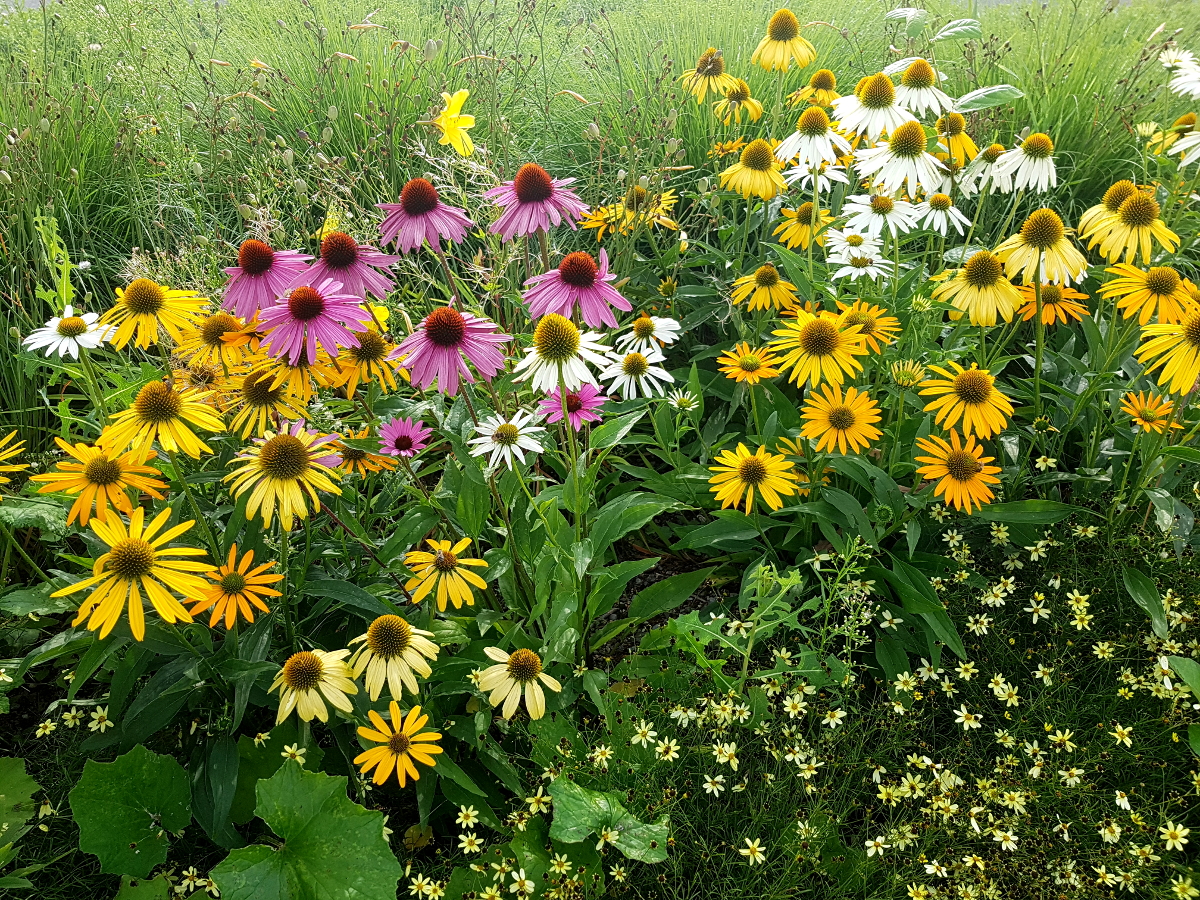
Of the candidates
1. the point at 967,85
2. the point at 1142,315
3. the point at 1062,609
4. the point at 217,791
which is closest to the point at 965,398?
the point at 1142,315

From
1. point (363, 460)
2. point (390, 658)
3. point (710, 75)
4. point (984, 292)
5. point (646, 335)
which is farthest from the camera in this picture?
point (710, 75)

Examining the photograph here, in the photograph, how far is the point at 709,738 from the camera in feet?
6.62

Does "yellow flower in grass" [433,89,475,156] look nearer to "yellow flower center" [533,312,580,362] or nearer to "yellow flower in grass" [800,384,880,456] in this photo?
"yellow flower center" [533,312,580,362]

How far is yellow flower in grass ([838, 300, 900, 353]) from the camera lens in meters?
2.18

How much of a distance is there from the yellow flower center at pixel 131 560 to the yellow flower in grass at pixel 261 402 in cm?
28

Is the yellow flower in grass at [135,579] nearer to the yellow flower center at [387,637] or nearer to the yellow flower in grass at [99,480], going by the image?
the yellow flower in grass at [99,480]

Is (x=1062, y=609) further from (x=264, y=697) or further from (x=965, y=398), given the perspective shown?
(x=264, y=697)

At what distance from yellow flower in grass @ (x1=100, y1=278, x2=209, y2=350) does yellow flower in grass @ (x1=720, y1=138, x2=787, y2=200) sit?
154 cm

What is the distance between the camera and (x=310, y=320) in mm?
1604

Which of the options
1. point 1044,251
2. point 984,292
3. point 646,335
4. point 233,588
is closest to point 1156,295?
point 1044,251

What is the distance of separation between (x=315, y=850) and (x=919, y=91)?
232cm

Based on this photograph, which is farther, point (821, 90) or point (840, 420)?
point (821, 90)

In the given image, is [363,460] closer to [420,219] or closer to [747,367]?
[420,219]

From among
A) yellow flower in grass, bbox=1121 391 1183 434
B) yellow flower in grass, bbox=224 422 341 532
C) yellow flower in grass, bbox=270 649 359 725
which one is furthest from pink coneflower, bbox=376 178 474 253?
yellow flower in grass, bbox=1121 391 1183 434
